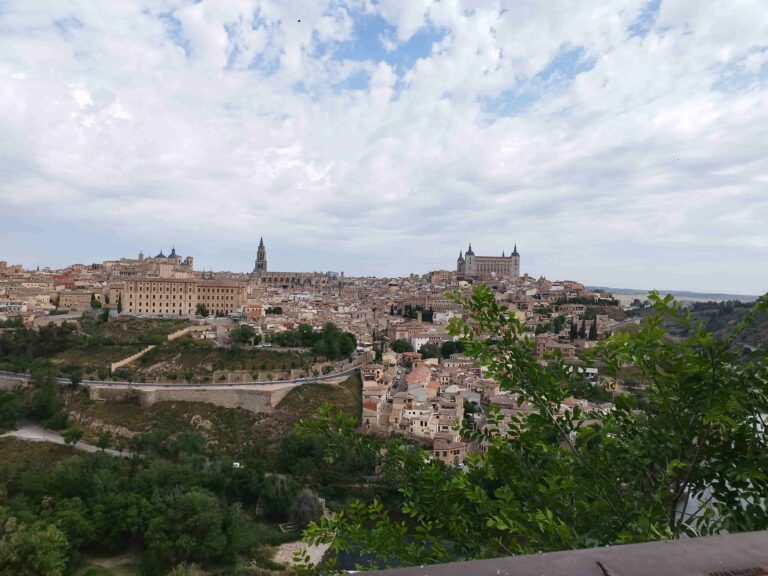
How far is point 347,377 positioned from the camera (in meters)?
25.3

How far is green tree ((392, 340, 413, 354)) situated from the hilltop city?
0.24ft

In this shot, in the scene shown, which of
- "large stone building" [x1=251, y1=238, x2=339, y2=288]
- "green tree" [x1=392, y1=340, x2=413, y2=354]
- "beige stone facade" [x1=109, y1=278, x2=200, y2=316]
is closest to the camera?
"green tree" [x1=392, y1=340, x2=413, y2=354]

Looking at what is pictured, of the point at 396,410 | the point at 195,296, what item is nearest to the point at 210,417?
the point at 396,410

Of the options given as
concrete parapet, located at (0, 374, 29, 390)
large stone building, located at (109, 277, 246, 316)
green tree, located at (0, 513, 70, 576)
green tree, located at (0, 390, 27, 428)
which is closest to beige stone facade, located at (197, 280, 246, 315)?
large stone building, located at (109, 277, 246, 316)

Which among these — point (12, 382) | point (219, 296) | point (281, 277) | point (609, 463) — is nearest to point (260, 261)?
point (281, 277)

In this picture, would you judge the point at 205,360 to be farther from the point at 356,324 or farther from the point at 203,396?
the point at 356,324

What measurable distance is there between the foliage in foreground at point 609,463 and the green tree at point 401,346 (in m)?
30.7

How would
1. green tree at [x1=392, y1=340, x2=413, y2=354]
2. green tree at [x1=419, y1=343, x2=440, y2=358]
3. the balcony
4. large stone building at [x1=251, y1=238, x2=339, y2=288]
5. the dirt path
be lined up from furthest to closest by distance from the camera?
large stone building at [x1=251, y1=238, x2=339, y2=288] < green tree at [x1=392, y1=340, x2=413, y2=354] < green tree at [x1=419, y1=343, x2=440, y2=358] < the dirt path < the balcony

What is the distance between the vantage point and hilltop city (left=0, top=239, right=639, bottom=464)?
2170 centimetres

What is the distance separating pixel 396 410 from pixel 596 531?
19.6 meters

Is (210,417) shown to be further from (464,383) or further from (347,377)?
(464,383)

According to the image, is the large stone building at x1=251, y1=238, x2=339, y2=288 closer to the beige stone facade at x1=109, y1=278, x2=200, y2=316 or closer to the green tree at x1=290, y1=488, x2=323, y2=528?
the beige stone facade at x1=109, y1=278, x2=200, y2=316

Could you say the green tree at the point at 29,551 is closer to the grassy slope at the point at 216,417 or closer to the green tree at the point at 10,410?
the grassy slope at the point at 216,417

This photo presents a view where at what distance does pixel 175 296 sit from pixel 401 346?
645 inches
